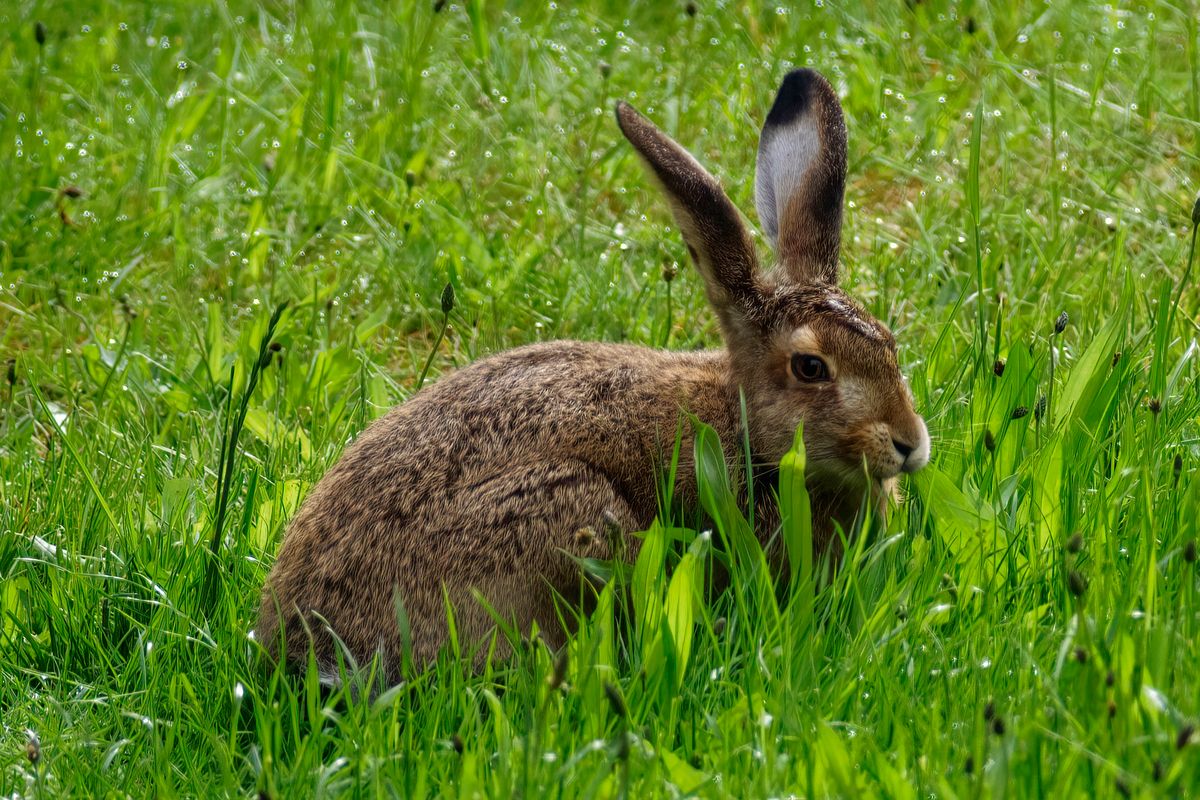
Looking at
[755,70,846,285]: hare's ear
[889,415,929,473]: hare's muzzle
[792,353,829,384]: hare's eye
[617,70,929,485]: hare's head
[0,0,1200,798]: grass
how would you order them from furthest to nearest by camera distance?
[755,70,846,285]: hare's ear, [792,353,829,384]: hare's eye, [617,70,929,485]: hare's head, [889,415,929,473]: hare's muzzle, [0,0,1200,798]: grass

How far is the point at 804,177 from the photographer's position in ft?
16.6

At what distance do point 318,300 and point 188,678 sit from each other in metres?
2.26

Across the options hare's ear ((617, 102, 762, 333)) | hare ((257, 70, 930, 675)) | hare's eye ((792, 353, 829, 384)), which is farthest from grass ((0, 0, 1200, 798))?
hare's ear ((617, 102, 762, 333))

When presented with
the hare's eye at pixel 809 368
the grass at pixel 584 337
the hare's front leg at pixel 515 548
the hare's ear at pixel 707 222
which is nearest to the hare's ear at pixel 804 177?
the hare's ear at pixel 707 222

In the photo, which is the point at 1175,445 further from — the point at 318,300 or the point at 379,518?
the point at 318,300

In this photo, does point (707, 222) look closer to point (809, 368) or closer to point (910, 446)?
point (809, 368)

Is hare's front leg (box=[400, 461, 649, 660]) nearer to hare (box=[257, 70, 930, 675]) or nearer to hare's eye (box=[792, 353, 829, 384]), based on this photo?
hare (box=[257, 70, 930, 675])

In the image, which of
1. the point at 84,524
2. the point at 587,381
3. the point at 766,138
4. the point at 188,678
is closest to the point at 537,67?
the point at 766,138

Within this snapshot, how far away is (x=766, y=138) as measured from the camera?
17.4ft

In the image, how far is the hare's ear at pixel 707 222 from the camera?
15.3 feet

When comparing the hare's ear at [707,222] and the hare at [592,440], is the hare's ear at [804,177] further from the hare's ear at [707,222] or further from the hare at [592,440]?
the hare's ear at [707,222]

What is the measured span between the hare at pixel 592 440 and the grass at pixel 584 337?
198 mm

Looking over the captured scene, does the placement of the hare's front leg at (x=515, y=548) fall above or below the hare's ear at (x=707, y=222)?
below

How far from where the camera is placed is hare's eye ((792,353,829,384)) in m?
4.66
